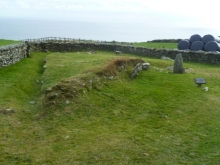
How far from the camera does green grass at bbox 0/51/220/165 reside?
12.3 m

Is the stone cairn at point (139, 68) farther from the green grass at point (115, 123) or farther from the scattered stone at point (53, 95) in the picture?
the scattered stone at point (53, 95)

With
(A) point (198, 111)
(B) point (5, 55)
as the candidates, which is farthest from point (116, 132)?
(B) point (5, 55)

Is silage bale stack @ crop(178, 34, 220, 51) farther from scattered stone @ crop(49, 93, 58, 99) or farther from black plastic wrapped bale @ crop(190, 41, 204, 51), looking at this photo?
scattered stone @ crop(49, 93, 58, 99)

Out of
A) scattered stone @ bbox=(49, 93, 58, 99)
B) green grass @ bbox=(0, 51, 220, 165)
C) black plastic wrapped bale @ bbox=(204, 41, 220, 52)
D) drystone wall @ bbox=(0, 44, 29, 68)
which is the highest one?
black plastic wrapped bale @ bbox=(204, 41, 220, 52)

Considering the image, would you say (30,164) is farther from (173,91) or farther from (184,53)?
(184,53)

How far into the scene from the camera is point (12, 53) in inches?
1108

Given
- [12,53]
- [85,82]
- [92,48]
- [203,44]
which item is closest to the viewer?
[85,82]

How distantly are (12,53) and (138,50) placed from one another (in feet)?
71.7

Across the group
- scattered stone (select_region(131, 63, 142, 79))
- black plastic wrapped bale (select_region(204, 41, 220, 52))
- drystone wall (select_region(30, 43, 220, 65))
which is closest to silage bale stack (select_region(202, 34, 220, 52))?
black plastic wrapped bale (select_region(204, 41, 220, 52))

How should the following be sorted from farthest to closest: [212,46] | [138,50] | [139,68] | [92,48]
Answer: [92,48], [138,50], [212,46], [139,68]

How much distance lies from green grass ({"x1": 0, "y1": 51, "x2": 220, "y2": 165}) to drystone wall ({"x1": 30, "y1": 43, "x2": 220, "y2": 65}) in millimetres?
14318

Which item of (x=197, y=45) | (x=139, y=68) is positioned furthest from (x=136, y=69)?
(x=197, y=45)

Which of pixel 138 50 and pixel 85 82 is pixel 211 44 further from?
pixel 85 82

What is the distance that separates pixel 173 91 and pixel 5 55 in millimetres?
16475
